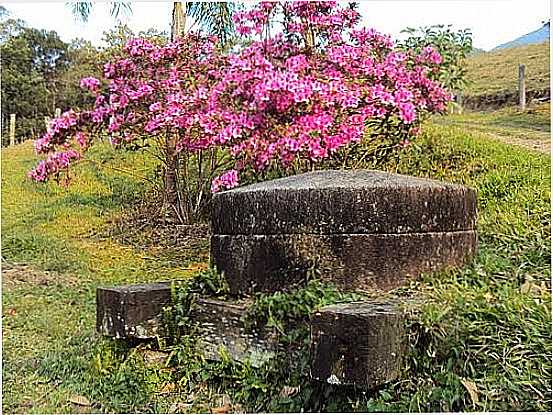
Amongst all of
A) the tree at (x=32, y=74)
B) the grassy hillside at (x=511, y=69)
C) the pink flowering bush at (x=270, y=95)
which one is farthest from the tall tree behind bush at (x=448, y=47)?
the tree at (x=32, y=74)

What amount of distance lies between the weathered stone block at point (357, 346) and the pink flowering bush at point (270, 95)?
8.57 feet

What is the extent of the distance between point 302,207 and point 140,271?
11.4ft

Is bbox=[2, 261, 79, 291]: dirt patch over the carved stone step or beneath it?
beneath

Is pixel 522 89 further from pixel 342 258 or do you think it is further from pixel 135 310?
pixel 135 310

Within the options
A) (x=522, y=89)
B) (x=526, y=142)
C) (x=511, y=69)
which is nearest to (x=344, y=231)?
(x=526, y=142)

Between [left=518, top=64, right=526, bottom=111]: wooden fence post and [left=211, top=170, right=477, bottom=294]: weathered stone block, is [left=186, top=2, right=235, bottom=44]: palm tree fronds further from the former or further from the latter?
[left=518, top=64, right=526, bottom=111]: wooden fence post

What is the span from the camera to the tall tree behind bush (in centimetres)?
630

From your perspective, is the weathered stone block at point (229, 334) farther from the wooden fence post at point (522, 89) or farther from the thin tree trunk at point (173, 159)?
the wooden fence post at point (522, 89)

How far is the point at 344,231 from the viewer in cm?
302

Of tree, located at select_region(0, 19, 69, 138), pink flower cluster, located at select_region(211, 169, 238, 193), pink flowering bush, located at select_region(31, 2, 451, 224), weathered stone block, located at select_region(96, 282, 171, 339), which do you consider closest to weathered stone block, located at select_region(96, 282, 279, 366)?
weathered stone block, located at select_region(96, 282, 171, 339)

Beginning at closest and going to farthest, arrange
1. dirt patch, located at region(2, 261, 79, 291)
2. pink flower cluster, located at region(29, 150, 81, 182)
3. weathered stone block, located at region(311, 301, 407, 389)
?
weathered stone block, located at region(311, 301, 407, 389) → dirt patch, located at region(2, 261, 79, 291) → pink flower cluster, located at region(29, 150, 81, 182)

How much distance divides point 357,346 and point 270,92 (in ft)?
9.21

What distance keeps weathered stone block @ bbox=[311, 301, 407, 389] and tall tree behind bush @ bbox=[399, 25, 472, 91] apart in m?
4.07

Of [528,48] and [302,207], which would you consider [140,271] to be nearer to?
[302,207]
